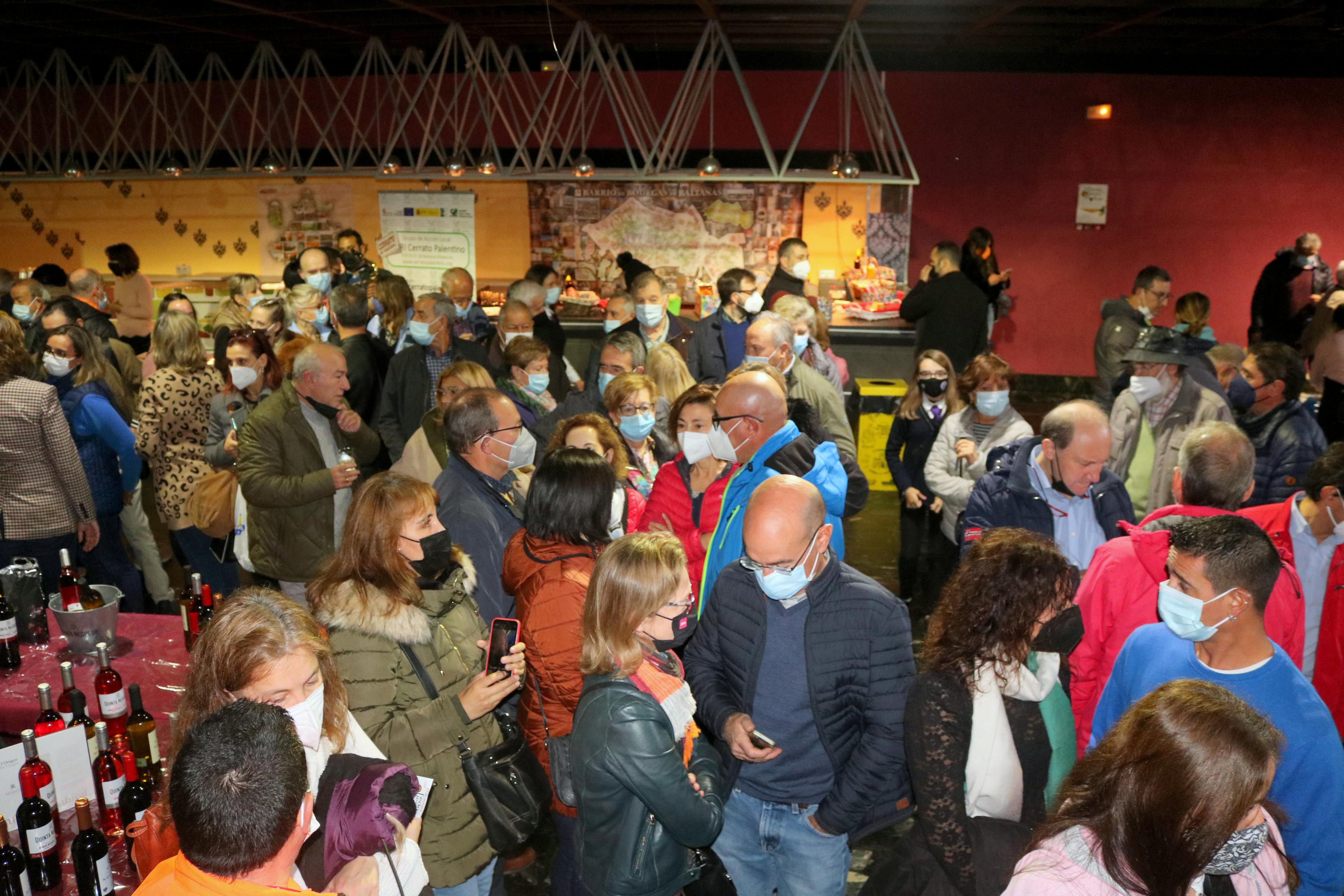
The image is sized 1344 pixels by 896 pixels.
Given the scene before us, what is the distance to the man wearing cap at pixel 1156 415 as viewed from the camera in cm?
454

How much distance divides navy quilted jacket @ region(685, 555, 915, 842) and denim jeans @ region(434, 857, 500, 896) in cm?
70

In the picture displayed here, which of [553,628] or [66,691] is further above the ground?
[553,628]

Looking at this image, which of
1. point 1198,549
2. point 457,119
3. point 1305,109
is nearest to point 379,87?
point 457,119

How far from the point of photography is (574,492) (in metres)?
2.84

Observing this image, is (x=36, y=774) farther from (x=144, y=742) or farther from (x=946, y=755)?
(x=946, y=755)

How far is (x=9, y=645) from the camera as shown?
3148mm

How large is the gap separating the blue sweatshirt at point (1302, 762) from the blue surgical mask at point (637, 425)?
2.42 meters

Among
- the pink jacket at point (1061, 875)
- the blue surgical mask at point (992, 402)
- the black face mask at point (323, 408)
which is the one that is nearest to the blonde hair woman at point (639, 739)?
the pink jacket at point (1061, 875)

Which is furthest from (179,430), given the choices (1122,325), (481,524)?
(1122,325)

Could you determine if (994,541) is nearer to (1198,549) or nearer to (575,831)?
(1198,549)

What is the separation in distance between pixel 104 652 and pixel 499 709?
44.3 inches

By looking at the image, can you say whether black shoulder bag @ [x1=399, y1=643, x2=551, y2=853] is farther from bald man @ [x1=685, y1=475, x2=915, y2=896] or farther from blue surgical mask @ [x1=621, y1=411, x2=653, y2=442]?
blue surgical mask @ [x1=621, y1=411, x2=653, y2=442]

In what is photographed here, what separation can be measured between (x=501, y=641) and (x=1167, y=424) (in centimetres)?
353

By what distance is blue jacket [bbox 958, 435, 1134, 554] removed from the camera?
3449 millimetres
